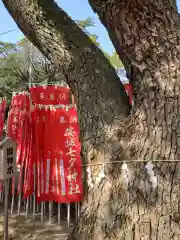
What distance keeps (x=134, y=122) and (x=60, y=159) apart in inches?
111

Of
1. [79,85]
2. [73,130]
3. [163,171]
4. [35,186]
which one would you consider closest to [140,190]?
[163,171]

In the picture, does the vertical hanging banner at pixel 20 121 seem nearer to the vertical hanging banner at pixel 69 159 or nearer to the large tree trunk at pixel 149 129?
the vertical hanging banner at pixel 69 159

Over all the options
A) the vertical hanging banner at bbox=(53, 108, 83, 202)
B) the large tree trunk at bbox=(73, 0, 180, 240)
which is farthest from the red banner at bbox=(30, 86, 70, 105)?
the large tree trunk at bbox=(73, 0, 180, 240)

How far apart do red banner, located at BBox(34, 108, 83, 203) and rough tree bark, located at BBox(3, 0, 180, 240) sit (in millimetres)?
2361

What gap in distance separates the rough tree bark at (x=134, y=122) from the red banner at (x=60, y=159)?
2.36 meters

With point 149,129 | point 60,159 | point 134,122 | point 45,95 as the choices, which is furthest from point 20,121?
point 149,129

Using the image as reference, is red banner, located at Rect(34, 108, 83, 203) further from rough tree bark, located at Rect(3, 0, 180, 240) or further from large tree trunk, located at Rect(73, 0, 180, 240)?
large tree trunk, located at Rect(73, 0, 180, 240)

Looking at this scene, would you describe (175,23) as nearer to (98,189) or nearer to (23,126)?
(98,189)

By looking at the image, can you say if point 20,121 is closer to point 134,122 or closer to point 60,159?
point 60,159

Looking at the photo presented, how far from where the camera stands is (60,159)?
5086 millimetres

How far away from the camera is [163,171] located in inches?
91.5

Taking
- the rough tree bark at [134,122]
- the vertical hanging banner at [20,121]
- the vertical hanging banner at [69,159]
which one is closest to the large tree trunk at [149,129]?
the rough tree bark at [134,122]

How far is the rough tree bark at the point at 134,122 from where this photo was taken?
2.32m

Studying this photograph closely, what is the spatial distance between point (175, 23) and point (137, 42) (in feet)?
1.07
